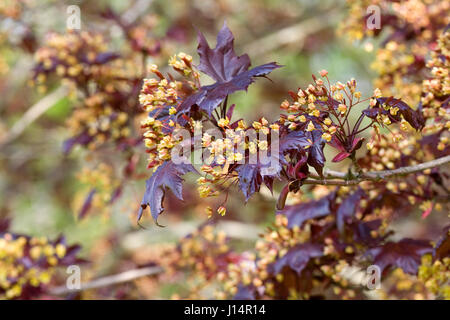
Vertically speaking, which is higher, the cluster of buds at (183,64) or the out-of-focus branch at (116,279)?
the cluster of buds at (183,64)

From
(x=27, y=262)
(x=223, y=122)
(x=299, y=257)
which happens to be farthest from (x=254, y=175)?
(x=27, y=262)

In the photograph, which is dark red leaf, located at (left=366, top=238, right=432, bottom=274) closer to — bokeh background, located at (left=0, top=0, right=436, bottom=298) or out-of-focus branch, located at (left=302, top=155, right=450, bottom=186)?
out-of-focus branch, located at (left=302, top=155, right=450, bottom=186)

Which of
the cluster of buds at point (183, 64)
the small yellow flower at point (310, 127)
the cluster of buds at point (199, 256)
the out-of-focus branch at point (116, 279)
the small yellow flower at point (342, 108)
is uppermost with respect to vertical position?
the cluster of buds at point (183, 64)

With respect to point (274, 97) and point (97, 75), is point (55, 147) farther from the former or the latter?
point (274, 97)

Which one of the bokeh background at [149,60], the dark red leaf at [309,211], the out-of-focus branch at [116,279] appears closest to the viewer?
the dark red leaf at [309,211]

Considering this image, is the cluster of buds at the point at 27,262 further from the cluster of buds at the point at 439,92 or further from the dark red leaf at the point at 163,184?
the cluster of buds at the point at 439,92

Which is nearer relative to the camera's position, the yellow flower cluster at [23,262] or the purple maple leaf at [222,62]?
the purple maple leaf at [222,62]

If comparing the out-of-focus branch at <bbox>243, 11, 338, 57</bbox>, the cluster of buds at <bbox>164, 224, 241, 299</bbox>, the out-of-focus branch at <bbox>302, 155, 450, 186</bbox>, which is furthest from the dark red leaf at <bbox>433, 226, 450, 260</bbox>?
the out-of-focus branch at <bbox>243, 11, 338, 57</bbox>

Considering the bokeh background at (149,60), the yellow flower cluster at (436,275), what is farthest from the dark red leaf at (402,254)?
the bokeh background at (149,60)
